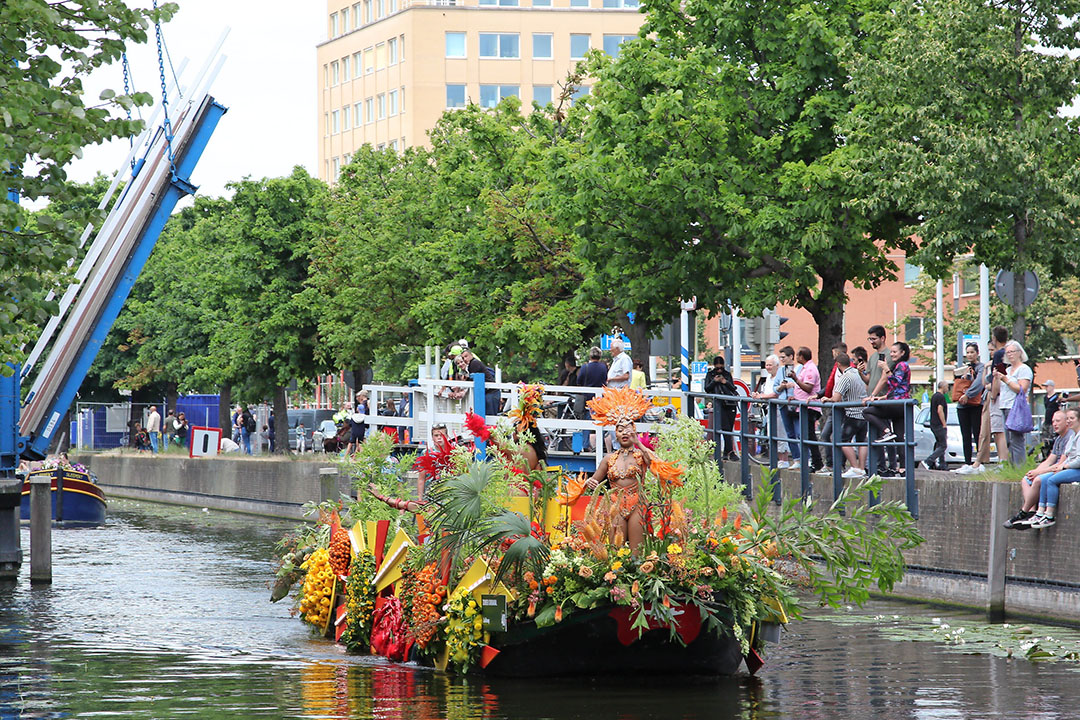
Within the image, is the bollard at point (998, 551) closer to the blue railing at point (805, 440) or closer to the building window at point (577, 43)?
the blue railing at point (805, 440)

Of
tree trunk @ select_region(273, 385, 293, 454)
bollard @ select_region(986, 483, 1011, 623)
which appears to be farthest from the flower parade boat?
bollard @ select_region(986, 483, 1011, 623)

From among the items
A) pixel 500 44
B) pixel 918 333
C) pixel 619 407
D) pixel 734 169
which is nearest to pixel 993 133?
pixel 734 169

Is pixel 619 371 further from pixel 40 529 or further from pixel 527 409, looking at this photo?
pixel 40 529

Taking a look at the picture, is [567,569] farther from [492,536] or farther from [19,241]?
[19,241]

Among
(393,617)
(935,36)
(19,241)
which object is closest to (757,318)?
(935,36)

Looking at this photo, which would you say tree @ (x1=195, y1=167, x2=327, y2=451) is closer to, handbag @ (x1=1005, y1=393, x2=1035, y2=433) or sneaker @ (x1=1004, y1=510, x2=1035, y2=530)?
handbag @ (x1=1005, y1=393, x2=1035, y2=433)

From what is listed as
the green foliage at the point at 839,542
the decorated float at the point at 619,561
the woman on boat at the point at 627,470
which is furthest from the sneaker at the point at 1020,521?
the woman on boat at the point at 627,470

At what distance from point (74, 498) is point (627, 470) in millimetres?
24847

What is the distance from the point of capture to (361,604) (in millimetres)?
15984

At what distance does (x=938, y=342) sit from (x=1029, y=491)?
44159mm

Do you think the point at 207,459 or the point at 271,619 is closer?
the point at 271,619

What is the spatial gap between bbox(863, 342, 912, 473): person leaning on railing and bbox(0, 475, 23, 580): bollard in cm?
1051

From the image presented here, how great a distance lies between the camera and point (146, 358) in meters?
62.8

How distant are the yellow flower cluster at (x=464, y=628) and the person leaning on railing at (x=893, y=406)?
6.36 m
